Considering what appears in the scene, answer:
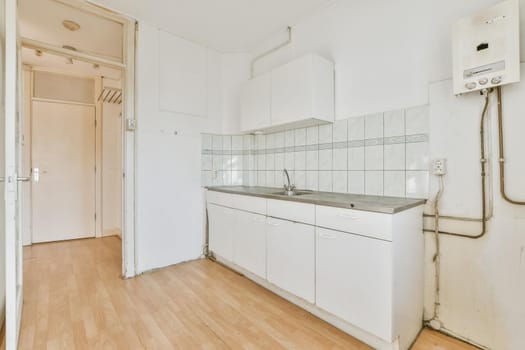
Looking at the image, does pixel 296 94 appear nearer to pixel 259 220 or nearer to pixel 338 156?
pixel 338 156

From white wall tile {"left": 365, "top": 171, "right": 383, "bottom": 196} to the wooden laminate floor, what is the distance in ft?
3.27

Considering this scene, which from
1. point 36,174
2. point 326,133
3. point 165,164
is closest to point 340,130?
point 326,133

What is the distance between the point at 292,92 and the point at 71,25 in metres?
2.48

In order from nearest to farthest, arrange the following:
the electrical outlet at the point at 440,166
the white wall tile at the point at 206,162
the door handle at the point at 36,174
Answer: the electrical outlet at the point at 440,166 → the white wall tile at the point at 206,162 → the door handle at the point at 36,174

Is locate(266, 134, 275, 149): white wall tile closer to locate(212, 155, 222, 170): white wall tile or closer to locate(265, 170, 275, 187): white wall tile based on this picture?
locate(265, 170, 275, 187): white wall tile

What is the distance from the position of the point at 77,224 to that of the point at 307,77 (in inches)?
159

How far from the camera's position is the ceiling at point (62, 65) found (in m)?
3.42

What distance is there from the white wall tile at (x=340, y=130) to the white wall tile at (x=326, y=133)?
0.04 metres

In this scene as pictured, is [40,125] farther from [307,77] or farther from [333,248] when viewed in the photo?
[333,248]

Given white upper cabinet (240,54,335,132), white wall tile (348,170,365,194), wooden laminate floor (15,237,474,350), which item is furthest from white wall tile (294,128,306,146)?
wooden laminate floor (15,237,474,350)

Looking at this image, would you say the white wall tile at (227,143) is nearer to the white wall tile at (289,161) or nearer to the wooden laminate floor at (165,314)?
the white wall tile at (289,161)

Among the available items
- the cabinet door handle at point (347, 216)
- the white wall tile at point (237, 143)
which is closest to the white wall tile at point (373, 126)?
the cabinet door handle at point (347, 216)

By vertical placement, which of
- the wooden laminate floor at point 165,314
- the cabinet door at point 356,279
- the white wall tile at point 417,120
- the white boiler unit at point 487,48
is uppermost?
the white boiler unit at point 487,48

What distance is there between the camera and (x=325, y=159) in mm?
2430
